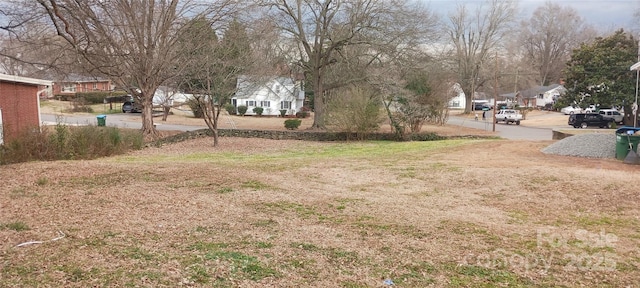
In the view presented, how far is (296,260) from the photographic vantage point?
4.45 meters

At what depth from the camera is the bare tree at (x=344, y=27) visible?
27.7m

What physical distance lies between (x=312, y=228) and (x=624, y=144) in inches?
501

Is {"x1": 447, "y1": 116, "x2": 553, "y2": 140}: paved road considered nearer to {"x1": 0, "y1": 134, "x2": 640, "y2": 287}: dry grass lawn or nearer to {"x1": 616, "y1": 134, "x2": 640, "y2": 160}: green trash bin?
{"x1": 616, "y1": 134, "x2": 640, "y2": 160}: green trash bin

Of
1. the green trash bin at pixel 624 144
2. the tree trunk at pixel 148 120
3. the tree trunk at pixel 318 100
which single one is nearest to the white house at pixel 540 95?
the tree trunk at pixel 318 100

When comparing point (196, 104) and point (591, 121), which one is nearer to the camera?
point (196, 104)

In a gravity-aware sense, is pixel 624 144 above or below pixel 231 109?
below

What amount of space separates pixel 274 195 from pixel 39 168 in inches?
238

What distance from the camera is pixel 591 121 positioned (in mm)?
38375

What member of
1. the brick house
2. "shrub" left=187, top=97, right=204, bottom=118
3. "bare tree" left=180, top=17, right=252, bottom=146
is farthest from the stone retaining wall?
the brick house

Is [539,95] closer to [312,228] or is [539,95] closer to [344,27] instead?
[344,27]

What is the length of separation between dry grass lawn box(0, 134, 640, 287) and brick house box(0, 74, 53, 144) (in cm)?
986

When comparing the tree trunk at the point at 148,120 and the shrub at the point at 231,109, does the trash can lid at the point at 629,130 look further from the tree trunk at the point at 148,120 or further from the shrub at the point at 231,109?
the shrub at the point at 231,109

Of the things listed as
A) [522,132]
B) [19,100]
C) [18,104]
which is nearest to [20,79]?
[19,100]

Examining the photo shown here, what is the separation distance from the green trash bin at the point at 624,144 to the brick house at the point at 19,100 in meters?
20.4
